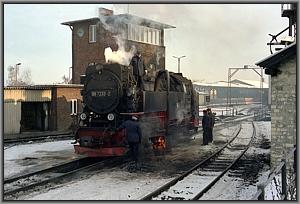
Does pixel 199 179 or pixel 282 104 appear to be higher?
pixel 282 104

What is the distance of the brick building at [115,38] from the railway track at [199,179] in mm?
5646

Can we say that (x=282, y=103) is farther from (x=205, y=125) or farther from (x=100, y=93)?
(x=205, y=125)

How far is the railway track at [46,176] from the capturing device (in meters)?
8.67

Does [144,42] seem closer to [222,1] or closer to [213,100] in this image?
[222,1]

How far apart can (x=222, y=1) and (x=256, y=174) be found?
16.5 feet

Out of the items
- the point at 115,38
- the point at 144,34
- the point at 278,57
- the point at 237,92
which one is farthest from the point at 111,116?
the point at 237,92

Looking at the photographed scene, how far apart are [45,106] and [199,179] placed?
16.0 m

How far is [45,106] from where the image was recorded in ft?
78.5

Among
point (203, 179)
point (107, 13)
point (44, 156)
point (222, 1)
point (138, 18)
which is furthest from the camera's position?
point (107, 13)

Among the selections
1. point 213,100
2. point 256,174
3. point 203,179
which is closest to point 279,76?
point 256,174

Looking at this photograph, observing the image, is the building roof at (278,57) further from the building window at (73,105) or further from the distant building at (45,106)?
the building window at (73,105)

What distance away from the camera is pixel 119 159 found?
41.6 feet

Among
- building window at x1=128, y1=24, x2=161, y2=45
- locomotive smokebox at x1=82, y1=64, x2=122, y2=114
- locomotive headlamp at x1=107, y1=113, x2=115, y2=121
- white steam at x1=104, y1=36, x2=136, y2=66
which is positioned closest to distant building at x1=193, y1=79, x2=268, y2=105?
building window at x1=128, y1=24, x2=161, y2=45

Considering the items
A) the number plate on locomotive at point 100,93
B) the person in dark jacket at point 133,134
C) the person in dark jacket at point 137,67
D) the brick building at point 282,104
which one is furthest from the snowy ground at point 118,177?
the person in dark jacket at point 137,67
